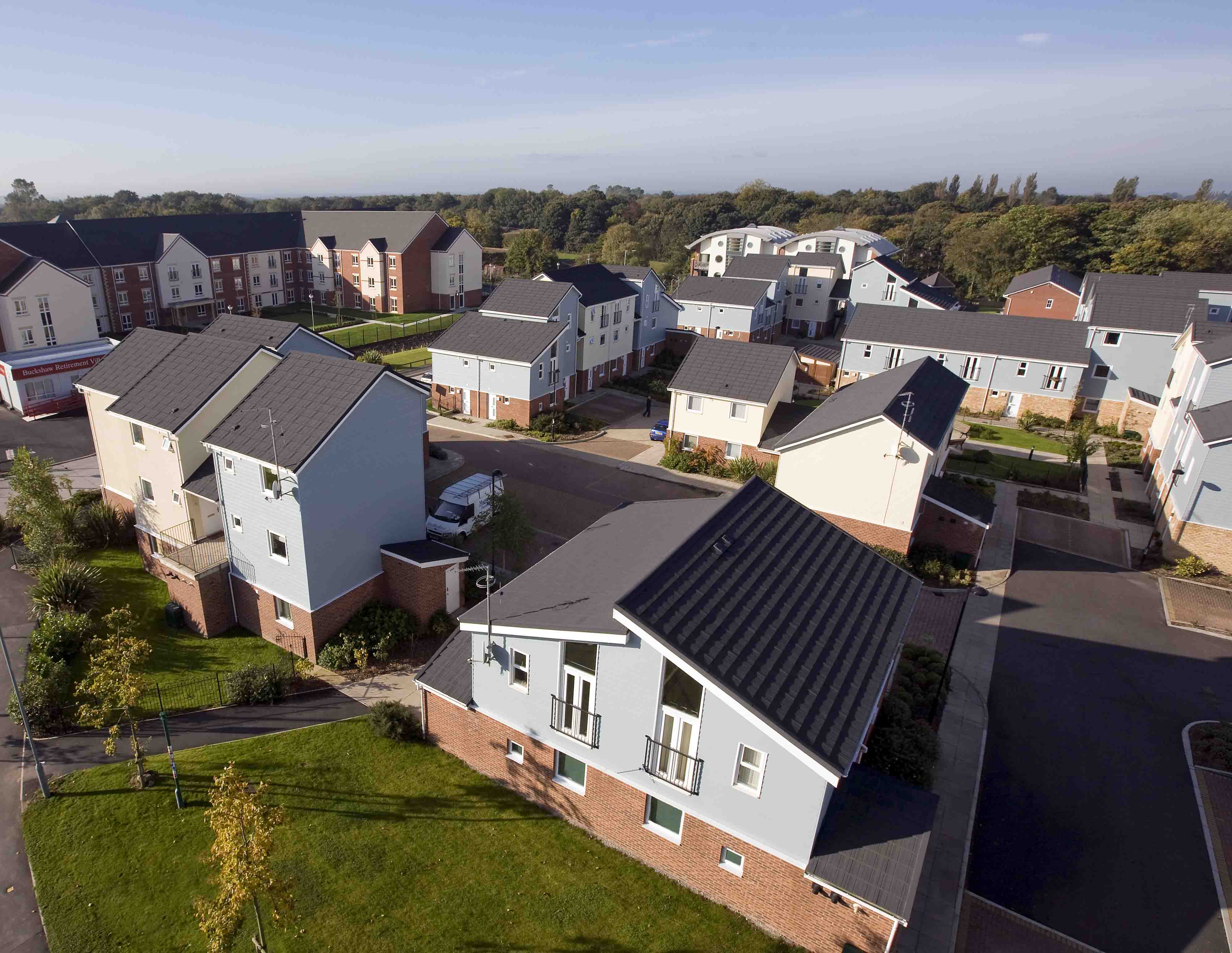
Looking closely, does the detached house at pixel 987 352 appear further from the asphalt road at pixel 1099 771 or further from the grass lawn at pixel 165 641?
the grass lawn at pixel 165 641

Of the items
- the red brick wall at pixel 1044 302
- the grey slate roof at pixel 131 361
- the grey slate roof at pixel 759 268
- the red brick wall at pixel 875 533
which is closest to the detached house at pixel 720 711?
the red brick wall at pixel 875 533

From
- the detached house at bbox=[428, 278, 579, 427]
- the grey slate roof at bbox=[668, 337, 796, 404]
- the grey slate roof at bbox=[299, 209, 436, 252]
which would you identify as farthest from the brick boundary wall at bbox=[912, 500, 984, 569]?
the grey slate roof at bbox=[299, 209, 436, 252]

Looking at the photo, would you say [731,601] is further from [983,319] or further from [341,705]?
[983,319]

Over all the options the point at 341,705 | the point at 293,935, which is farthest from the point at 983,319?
the point at 293,935

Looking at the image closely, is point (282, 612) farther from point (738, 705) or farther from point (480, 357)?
point (480, 357)

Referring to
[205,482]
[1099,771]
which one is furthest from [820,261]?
[205,482]
